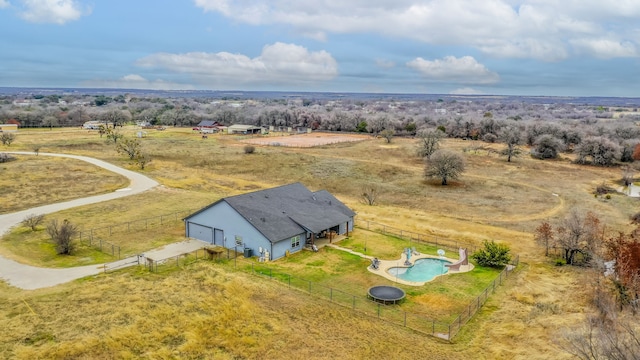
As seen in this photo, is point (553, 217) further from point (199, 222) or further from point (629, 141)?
point (629, 141)

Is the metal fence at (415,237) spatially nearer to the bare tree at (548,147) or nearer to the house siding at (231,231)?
the house siding at (231,231)

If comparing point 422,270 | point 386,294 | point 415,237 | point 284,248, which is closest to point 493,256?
point 422,270

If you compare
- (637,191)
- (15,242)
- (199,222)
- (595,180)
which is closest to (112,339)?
(199,222)

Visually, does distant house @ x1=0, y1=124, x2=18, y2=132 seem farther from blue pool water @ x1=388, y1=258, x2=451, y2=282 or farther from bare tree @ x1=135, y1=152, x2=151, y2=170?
blue pool water @ x1=388, y1=258, x2=451, y2=282

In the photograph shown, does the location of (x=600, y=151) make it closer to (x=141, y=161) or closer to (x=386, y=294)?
(x=386, y=294)

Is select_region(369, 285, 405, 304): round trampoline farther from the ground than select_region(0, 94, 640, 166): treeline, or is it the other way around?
select_region(0, 94, 640, 166): treeline

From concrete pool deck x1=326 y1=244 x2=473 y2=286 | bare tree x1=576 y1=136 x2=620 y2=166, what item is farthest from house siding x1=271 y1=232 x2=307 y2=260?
bare tree x1=576 y1=136 x2=620 y2=166
